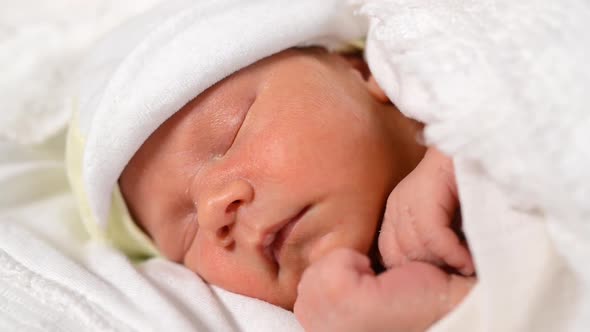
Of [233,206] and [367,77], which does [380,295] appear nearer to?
[233,206]

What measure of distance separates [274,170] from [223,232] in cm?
13

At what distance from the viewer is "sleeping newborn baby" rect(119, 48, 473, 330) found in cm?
79

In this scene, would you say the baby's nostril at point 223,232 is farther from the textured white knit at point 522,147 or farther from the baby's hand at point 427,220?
the textured white knit at point 522,147

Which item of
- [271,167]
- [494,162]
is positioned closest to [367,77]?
[271,167]

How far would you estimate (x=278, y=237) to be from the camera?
94cm

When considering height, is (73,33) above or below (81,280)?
above

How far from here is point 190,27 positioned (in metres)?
1.08

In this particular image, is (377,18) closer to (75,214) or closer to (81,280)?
(81,280)

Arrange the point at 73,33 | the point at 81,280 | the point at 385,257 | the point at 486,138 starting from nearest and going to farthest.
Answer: the point at 486,138 < the point at 385,257 < the point at 81,280 < the point at 73,33

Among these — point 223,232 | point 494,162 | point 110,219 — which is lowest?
point 110,219

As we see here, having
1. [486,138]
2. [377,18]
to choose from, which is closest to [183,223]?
[377,18]

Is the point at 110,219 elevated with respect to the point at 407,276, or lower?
lower

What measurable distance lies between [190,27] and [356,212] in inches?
17.3

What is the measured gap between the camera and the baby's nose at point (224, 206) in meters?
0.91
